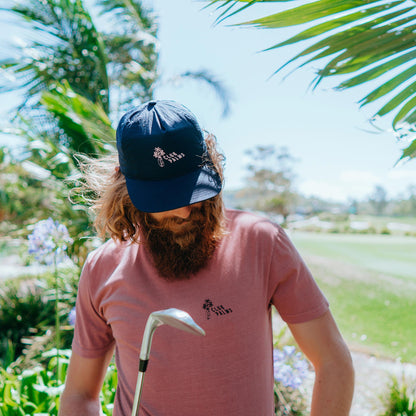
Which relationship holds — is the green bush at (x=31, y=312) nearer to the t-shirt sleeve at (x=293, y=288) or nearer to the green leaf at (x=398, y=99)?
the t-shirt sleeve at (x=293, y=288)

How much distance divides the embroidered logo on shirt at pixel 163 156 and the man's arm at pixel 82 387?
642 millimetres

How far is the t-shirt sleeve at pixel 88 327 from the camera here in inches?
40.2

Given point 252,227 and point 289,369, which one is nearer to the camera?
point 252,227

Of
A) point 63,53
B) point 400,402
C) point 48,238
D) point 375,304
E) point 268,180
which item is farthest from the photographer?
point 268,180

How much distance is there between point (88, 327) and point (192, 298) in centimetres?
36

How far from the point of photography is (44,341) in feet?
11.1

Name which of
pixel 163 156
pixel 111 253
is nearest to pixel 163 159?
pixel 163 156

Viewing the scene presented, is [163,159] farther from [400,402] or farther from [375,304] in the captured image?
[375,304]

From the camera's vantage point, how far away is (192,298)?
913mm

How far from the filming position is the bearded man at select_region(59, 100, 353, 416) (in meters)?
0.88

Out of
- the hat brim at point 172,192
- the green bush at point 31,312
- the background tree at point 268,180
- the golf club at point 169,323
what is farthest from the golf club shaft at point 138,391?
the background tree at point 268,180

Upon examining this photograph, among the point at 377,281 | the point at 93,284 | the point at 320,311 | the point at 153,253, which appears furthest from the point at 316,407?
the point at 377,281

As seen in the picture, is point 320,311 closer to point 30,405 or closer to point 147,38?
point 30,405

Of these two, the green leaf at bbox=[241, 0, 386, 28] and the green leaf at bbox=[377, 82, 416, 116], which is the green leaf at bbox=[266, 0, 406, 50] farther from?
the green leaf at bbox=[377, 82, 416, 116]
